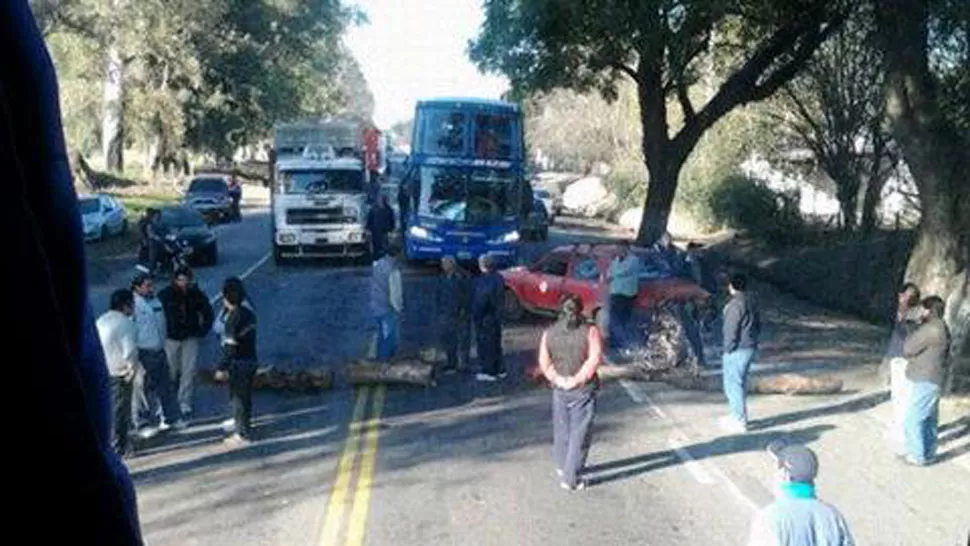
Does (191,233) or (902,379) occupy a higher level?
(902,379)

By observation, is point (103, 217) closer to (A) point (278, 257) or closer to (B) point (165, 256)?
(A) point (278, 257)

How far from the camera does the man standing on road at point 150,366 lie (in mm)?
11992

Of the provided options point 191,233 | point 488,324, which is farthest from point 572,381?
point 191,233

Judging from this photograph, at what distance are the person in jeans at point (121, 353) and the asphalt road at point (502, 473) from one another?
0.46m

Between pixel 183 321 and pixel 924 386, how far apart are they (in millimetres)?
7390

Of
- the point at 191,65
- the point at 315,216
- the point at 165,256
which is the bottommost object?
the point at 165,256

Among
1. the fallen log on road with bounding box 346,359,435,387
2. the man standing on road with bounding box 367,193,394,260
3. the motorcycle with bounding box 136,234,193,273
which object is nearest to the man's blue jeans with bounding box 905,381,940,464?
the fallen log on road with bounding box 346,359,435,387

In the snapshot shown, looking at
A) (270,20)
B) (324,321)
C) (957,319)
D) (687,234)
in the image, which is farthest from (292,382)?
(270,20)

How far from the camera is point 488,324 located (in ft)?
51.9

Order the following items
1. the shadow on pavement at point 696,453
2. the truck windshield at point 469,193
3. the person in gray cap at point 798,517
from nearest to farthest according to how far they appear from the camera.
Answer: the person in gray cap at point 798,517
the shadow on pavement at point 696,453
the truck windshield at point 469,193

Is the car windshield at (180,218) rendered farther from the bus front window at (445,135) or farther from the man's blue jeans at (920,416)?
the man's blue jeans at (920,416)

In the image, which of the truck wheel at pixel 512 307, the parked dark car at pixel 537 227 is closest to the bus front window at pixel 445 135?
the truck wheel at pixel 512 307

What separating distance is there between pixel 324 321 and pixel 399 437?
8814 millimetres

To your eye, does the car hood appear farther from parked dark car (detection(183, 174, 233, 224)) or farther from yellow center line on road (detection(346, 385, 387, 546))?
yellow center line on road (detection(346, 385, 387, 546))
